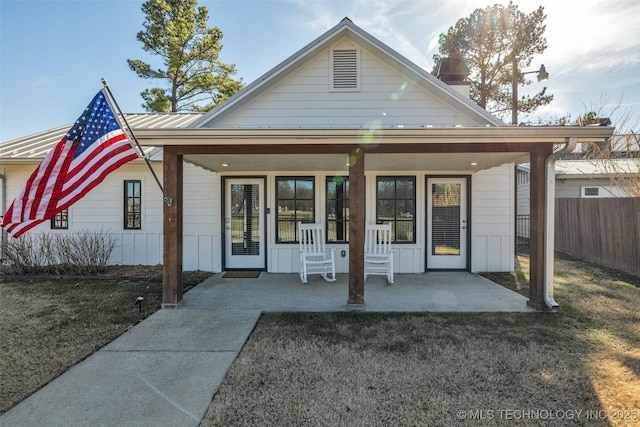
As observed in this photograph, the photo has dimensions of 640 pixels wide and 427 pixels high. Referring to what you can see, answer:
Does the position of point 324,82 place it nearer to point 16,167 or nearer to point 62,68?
point 62,68

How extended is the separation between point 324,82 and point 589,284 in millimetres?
6456

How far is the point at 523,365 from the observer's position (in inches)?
116

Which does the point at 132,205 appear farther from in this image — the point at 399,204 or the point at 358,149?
the point at 399,204

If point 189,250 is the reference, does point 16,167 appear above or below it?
above

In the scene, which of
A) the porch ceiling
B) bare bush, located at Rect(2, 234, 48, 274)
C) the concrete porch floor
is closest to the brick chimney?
the porch ceiling

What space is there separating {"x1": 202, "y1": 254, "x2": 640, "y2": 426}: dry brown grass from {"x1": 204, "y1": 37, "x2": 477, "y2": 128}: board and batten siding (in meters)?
4.27

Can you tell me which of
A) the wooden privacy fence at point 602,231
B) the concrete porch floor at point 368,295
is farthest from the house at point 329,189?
the wooden privacy fence at point 602,231

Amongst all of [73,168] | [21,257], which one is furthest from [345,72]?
[21,257]

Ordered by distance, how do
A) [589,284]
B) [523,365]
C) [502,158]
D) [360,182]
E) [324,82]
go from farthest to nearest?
[324,82] → [589,284] → [502,158] → [360,182] → [523,365]

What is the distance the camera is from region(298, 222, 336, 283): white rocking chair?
6234 mm

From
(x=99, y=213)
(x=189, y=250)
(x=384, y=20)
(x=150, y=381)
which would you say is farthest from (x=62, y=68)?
(x=150, y=381)

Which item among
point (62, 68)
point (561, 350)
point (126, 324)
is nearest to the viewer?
point (561, 350)

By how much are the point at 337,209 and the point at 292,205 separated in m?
0.98

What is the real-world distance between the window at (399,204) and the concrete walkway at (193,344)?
109cm
